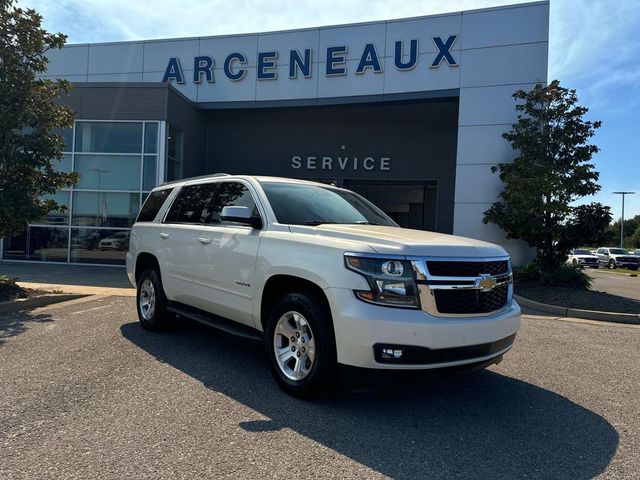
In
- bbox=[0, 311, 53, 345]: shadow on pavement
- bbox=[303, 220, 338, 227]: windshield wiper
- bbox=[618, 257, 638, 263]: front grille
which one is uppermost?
bbox=[303, 220, 338, 227]: windshield wiper

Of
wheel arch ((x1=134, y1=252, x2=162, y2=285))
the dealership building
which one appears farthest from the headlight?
the dealership building

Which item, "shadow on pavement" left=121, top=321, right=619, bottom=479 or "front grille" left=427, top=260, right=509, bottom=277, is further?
"front grille" left=427, top=260, right=509, bottom=277

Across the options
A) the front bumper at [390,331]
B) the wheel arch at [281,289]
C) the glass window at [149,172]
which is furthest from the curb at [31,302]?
the front bumper at [390,331]

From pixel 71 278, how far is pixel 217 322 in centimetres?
871

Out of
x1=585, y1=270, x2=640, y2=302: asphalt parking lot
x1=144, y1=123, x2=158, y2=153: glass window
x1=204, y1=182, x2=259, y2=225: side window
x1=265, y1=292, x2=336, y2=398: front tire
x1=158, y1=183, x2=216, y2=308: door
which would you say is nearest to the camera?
x1=265, y1=292, x2=336, y2=398: front tire

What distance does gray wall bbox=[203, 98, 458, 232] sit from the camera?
1795cm

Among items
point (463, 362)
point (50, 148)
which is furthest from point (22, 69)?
point (463, 362)

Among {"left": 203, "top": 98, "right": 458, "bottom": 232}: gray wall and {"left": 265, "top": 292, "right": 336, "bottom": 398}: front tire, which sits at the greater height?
{"left": 203, "top": 98, "right": 458, "bottom": 232}: gray wall

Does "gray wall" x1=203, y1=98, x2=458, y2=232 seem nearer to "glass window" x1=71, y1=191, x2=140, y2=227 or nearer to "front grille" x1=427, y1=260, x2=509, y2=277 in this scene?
"glass window" x1=71, y1=191, x2=140, y2=227

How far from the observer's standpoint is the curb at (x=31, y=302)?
789 centimetres

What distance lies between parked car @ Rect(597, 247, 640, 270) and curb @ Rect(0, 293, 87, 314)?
3710 cm

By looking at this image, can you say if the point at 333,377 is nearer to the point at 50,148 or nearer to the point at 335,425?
the point at 335,425

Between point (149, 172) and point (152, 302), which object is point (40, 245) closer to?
point (149, 172)

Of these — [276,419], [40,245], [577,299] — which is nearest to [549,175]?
[577,299]
